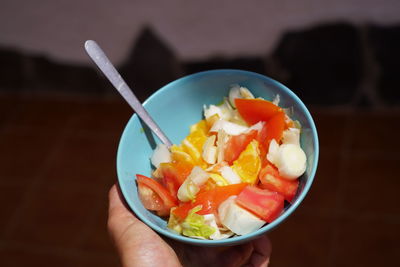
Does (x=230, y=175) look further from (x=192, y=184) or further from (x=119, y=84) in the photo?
(x=119, y=84)

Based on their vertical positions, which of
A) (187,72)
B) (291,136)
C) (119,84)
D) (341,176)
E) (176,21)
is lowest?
(341,176)

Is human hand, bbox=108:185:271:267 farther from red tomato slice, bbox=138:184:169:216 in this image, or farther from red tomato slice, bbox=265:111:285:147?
red tomato slice, bbox=265:111:285:147

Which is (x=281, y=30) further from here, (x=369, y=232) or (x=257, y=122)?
(x=257, y=122)

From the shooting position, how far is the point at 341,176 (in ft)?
6.70

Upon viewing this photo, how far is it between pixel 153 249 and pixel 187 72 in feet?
4.73

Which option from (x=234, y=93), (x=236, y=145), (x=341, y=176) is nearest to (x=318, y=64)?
(x=341, y=176)

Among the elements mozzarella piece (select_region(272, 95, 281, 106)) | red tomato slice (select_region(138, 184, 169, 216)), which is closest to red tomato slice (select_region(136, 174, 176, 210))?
red tomato slice (select_region(138, 184, 169, 216))

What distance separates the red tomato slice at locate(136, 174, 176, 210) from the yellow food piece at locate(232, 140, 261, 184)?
0.50 feet

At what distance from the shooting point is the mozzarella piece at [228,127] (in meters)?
1.09

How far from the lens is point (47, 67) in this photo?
2.64 metres

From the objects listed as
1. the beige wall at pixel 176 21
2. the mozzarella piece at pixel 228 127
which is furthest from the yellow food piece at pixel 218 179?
the beige wall at pixel 176 21

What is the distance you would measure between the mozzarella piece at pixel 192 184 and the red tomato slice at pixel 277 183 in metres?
0.12

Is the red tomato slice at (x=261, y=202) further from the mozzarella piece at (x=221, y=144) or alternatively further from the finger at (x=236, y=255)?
the finger at (x=236, y=255)

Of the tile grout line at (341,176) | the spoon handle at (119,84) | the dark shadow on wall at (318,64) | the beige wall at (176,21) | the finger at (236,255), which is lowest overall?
the tile grout line at (341,176)
